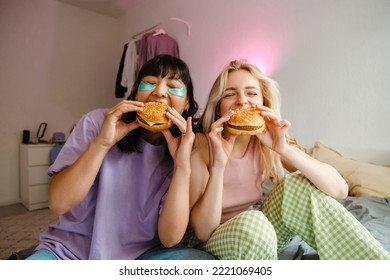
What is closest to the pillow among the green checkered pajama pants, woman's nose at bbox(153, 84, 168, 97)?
Result: the green checkered pajama pants

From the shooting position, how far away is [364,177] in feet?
3.67

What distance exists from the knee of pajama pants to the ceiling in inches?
93.5

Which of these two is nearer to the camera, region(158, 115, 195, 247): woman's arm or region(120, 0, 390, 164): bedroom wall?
region(158, 115, 195, 247): woman's arm

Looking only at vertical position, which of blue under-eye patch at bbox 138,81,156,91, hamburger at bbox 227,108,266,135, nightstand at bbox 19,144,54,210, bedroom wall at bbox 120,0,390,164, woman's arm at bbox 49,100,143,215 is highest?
bedroom wall at bbox 120,0,390,164

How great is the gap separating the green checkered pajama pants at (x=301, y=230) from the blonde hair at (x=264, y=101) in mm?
158

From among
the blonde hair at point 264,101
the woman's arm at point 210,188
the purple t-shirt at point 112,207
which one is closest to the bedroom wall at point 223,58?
the blonde hair at point 264,101

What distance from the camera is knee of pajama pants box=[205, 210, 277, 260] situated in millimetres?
553

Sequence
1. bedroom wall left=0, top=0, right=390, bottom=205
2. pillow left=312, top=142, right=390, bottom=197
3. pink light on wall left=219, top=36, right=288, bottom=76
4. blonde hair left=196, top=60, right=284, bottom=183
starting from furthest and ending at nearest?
pink light on wall left=219, top=36, right=288, bottom=76 → bedroom wall left=0, top=0, right=390, bottom=205 → pillow left=312, top=142, right=390, bottom=197 → blonde hair left=196, top=60, right=284, bottom=183

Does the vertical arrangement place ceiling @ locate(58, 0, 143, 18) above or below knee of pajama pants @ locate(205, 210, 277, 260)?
above

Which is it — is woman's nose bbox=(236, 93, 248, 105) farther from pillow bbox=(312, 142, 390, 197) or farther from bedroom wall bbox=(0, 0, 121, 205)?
bedroom wall bbox=(0, 0, 121, 205)

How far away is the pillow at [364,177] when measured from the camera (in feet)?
3.54

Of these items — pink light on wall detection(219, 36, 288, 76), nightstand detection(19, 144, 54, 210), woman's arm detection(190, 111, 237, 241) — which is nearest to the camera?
woman's arm detection(190, 111, 237, 241)

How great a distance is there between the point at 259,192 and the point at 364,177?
0.63 meters

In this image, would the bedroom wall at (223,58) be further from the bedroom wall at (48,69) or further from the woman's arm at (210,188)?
the woman's arm at (210,188)
